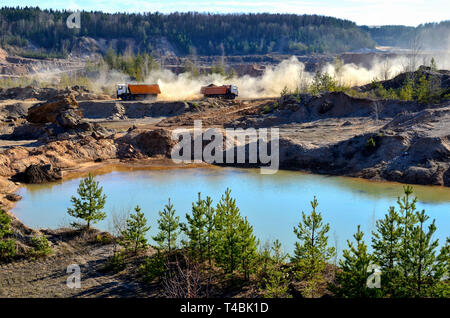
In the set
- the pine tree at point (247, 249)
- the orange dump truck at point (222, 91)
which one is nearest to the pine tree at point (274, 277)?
the pine tree at point (247, 249)

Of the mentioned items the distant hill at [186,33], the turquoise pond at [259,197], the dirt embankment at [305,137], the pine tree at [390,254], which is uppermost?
the distant hill at [186,33]

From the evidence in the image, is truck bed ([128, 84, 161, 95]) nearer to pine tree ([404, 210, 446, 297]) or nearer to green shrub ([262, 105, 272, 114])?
green shrub ([262, 105, 272, 114])

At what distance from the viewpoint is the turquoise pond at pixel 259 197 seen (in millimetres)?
18578

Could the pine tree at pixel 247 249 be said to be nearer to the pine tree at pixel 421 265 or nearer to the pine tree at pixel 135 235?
the pine tree at pixel 135 235

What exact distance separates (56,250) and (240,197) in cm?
1073

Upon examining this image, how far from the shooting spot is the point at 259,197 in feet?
76.4

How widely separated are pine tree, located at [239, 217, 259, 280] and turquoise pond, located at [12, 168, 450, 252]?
4.01 meters

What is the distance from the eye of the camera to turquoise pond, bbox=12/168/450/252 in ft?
61.0

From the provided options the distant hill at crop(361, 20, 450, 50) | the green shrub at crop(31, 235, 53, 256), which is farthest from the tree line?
the distant hill at crop(361, 20, 450, 50)

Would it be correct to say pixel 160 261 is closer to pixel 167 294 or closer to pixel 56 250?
pixel 167 294

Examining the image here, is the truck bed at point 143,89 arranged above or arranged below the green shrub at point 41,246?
above

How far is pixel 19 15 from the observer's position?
149 metres

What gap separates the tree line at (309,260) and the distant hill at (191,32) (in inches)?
Result: 5262
